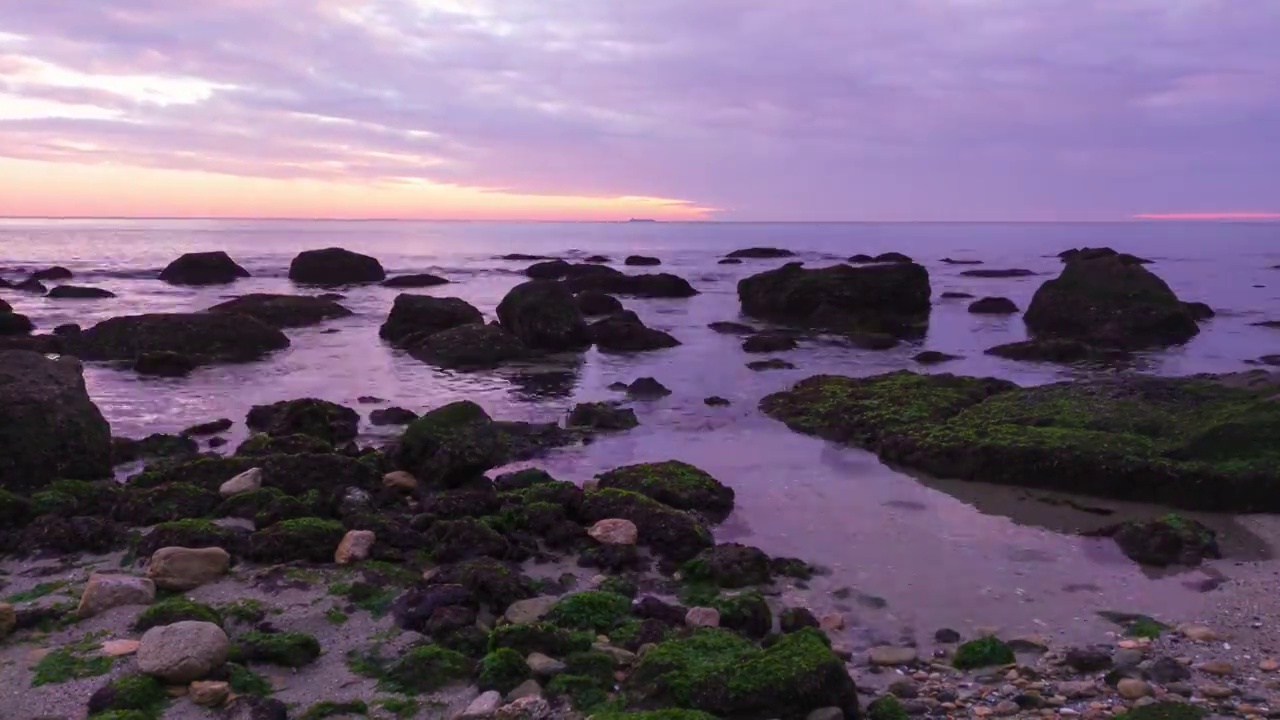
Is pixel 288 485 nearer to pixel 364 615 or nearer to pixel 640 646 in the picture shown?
pixel 364 615

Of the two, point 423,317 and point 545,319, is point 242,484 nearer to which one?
point 545,319

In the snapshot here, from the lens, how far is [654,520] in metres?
9.93

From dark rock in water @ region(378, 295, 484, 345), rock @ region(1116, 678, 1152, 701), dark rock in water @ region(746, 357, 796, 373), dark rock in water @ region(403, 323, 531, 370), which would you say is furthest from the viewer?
dark rock in water @ region(378, 295, 484, 345)

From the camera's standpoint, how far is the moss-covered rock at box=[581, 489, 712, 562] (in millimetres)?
9562

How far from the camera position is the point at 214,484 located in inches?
437

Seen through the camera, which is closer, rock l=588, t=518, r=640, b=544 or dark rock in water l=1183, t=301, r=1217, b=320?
rock l=588, t=518, r=640, b=544

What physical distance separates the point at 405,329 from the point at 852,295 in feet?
58.3

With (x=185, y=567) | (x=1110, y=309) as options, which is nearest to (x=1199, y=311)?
(x=1110, y=309)

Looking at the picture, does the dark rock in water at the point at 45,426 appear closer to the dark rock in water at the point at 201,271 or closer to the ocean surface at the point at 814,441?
the ocean surface at the point at 814,441

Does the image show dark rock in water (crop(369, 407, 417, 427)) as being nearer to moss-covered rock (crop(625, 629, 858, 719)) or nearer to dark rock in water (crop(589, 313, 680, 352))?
dark rock in water (crop(589, 313, 680, 352))

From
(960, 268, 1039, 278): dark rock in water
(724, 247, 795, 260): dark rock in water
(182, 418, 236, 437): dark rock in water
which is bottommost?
(182, 418, 236, 437): dark rock in water

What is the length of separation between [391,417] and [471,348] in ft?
25.1

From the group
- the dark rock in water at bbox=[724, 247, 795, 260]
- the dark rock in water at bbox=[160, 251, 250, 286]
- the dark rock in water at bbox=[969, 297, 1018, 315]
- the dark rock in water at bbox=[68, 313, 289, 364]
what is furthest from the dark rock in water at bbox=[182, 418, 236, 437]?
the dark rock in water at bbox=[724, 247, 795, 260]

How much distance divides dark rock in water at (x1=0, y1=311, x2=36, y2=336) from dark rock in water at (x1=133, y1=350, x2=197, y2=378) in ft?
28.5
